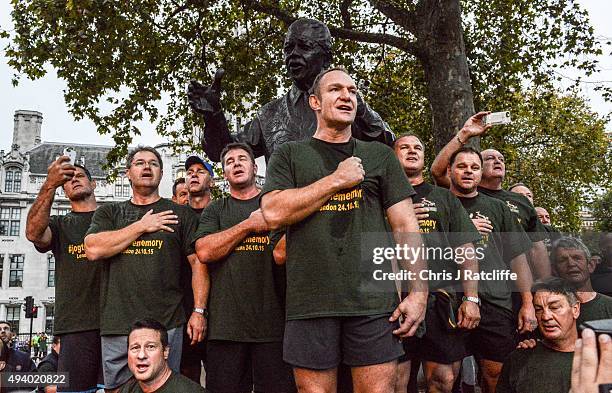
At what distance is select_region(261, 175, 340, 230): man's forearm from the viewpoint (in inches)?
117

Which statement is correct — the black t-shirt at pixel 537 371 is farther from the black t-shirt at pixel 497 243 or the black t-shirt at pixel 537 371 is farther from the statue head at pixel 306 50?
the statue head at pixel 306 50

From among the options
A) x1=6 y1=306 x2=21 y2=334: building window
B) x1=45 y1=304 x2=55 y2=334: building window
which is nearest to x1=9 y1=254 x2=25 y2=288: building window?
x1=6 y1=306 x2=21 y2=334: building window

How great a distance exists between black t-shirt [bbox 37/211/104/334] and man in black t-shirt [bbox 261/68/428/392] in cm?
240

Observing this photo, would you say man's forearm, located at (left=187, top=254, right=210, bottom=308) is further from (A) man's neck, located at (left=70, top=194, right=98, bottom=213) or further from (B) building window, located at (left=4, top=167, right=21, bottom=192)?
(B) building window, located at (left=4, top=167, right=21, bottom=192)

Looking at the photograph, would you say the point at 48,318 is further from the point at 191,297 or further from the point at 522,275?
the point at 522,275

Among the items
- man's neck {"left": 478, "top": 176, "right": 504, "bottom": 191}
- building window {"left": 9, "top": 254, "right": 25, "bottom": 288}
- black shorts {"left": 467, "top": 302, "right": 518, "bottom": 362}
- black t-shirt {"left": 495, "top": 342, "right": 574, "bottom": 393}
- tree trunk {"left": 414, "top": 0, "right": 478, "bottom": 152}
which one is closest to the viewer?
black t-shirt {"left": 495, "top": 342, "right": 574, "bottom": 393}

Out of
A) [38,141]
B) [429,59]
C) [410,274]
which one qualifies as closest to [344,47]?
[429,59]

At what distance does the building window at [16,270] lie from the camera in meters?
52.2

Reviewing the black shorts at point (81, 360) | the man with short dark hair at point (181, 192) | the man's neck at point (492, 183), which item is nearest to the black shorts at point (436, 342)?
the man's neck at point (492, 183)

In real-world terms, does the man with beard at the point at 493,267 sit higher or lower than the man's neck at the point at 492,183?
lower

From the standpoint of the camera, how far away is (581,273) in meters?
4.31

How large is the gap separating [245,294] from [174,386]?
80 cm

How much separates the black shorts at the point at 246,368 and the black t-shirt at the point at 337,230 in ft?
4.32

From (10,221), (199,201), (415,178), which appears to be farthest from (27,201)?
(415,178)
